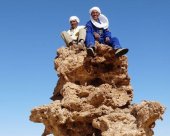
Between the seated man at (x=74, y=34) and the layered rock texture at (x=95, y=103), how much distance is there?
15.7 inches

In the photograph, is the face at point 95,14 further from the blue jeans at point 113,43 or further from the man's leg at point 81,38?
the blue jeans at point 113,43

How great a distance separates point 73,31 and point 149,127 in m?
4.25

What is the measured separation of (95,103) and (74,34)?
2631 mm

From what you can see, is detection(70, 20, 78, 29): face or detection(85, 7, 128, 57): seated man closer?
detection(85, 7, 128, 57): seated man

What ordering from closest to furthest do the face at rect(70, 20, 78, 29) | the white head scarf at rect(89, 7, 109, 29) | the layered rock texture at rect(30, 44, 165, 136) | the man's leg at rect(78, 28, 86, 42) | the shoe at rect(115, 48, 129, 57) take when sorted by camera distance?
the layered rock texture at rect(30, 44, 165, 136) → the shoe at rect(115, 48, 129, 57) → the man's leg at rect(78, 28, 86, 42) → the white head scarf at rect(89, 7, 109, 29) → the face at rect(70, 20, 78, 29)

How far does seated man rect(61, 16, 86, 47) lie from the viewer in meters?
12.6

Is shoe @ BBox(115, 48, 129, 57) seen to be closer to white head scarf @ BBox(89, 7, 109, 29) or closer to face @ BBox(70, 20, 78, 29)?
white head scarf @ BBox(89, 7, 109, 29)

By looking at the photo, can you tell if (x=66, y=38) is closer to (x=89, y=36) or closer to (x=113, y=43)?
(x=89, y=36)

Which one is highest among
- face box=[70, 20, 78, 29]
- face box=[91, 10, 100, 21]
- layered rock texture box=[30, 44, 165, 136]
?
face box=[91, 10, 100, 21]

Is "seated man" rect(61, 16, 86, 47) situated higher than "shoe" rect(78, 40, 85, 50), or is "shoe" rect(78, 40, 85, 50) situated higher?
"seated man" rect(61, 16, 86, 47)

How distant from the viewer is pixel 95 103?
1164 cm

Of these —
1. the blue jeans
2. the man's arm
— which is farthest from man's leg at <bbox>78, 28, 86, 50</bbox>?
the blue jeans

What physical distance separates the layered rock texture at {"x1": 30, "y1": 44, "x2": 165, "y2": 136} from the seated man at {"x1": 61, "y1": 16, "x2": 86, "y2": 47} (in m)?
0.40

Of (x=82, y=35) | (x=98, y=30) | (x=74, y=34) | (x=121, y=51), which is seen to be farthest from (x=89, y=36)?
(x=121, y=51)
